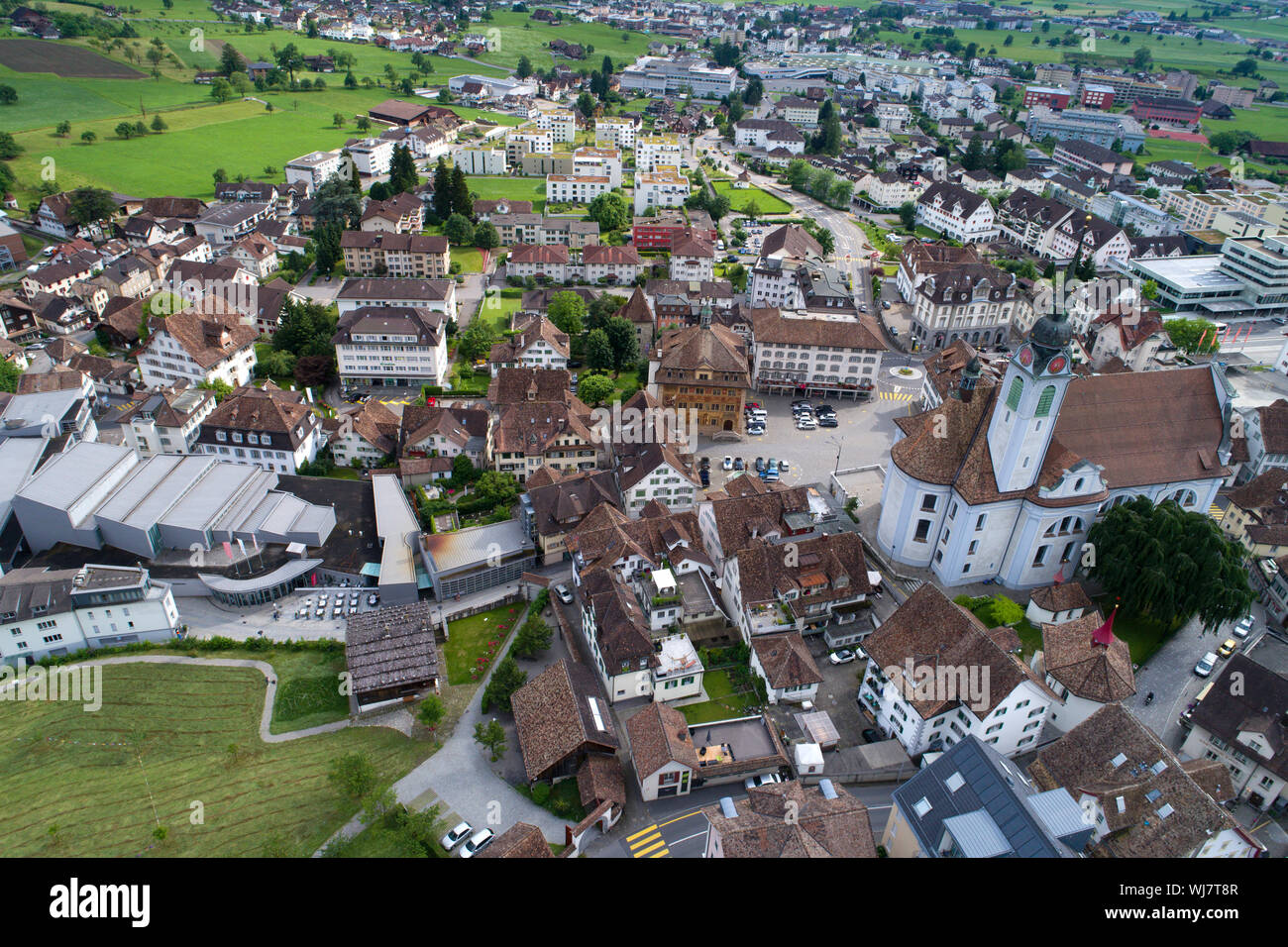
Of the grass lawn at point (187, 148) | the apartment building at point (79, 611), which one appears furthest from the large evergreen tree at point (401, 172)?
the apartment building at point (79, 611)

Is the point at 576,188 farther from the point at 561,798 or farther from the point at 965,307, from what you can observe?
the point at 561,798

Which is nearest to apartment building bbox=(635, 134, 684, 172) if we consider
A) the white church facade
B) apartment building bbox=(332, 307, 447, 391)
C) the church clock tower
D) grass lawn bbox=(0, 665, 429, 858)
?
apartment building bbox=(332, 307, 447, 391)

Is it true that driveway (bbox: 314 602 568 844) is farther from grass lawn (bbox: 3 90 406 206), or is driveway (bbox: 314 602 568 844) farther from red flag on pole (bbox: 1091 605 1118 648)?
grass lawn (bbox: 3 90 406 206)

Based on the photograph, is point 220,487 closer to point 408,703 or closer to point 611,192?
point 408,703

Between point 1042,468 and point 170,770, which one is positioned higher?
point 1042,468

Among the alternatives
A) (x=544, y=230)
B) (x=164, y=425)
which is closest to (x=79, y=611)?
(x=164, y=425)

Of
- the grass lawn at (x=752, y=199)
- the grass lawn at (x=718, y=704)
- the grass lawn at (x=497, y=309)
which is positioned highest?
the grass lawn at (x=752, y=199)

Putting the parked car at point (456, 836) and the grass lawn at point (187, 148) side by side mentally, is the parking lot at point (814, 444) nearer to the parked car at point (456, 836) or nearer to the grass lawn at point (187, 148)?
the parked car at point (456, 836)
